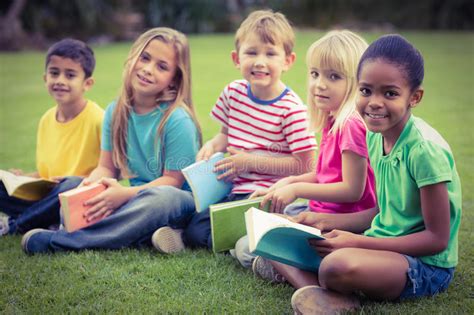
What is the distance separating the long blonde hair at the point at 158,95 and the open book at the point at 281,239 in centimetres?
135

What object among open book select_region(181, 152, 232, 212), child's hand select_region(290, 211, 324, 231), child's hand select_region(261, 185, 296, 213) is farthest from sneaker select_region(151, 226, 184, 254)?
child's hand select_region(290, 211, 324, 231)

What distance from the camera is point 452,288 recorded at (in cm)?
281

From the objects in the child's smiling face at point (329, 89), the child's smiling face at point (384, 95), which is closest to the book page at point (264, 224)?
the child's smiling face at point (384, 95)

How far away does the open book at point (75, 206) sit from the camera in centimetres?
331

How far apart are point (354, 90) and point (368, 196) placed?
521 millimetres

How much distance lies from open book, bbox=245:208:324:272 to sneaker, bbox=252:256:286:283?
201mm

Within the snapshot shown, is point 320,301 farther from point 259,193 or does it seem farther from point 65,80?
point 65,80

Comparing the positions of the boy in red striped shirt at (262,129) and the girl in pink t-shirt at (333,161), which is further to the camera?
the boy in red striped shirt at (262,129)

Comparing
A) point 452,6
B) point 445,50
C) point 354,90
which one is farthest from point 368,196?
point 452,6

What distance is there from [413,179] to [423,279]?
434 mm

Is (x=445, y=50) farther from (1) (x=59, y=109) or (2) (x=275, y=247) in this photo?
(2) (x=275, y=247)

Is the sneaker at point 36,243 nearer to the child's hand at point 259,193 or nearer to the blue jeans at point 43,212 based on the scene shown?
the blue jeans at point 43,212

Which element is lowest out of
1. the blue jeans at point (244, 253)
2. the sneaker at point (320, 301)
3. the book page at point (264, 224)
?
the blue jeans at point (244, 253)

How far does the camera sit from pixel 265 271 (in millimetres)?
2943
